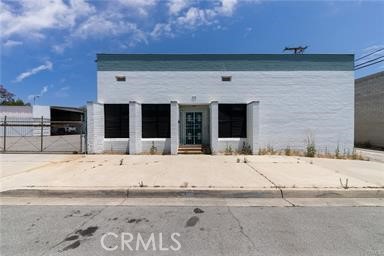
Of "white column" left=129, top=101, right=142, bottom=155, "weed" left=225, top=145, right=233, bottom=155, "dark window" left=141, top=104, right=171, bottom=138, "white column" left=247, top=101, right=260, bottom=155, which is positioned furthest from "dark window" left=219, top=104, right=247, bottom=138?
"white column" left=129, top=101, right=142, bottom=155

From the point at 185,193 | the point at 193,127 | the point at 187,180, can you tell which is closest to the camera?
the point at 185,193

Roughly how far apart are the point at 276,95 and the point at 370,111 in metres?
12.9

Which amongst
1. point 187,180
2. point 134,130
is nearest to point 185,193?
point 187,180

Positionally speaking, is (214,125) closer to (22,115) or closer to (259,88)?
(259,88)

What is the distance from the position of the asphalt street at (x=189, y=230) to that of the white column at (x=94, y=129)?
7.77 m

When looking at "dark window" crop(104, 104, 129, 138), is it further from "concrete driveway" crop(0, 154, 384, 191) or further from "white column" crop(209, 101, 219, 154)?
"white column" crop(209, 101, 219, 154)

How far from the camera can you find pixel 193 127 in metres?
14.1

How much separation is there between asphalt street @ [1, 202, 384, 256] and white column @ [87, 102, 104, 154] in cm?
777

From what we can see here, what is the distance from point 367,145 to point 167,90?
18641mm

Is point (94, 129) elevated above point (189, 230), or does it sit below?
above

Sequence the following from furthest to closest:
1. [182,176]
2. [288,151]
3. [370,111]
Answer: [370,111] < [288,151] < [182,176]

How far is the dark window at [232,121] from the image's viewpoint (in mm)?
13266

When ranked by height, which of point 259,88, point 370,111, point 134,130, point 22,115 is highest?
point 259,88

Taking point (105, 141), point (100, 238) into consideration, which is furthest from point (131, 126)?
point (100, 238)
